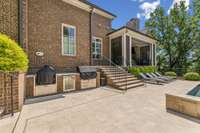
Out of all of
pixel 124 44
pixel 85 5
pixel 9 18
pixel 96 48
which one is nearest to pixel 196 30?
pixel 124 44

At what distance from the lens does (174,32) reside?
20.5m

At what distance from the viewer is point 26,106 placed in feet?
15.6

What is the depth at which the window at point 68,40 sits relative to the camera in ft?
26.3

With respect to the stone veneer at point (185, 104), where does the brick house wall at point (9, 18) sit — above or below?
above

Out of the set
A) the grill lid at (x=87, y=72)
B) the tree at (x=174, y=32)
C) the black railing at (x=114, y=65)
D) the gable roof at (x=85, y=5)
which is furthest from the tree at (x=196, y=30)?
the grill lid at (x=87, y=72)

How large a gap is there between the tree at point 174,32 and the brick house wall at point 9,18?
20.9 m

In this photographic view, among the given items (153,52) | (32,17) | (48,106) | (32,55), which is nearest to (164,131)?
(48,106)

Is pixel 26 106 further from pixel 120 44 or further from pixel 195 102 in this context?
pixel 120 44

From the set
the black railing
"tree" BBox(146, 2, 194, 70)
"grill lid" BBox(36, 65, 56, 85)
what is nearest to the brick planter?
"grill lid" BBox(36, 65, 56, 85)

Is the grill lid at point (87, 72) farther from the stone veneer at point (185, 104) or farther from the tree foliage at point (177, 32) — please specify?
the tree foliage at point (177, 32)

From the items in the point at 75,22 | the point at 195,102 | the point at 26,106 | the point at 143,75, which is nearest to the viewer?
the point at 195,102

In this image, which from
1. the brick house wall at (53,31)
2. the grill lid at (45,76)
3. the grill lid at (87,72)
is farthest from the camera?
the grill lid at (87,72)

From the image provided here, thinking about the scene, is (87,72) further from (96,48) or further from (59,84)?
(96,48)

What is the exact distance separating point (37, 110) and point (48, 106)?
18.8 inches
